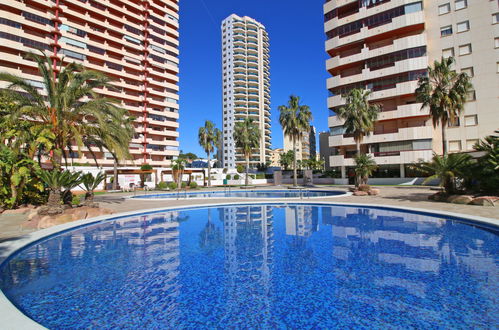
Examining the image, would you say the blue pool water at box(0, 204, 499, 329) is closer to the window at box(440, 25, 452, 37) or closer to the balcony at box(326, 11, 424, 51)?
the balcony at box(326, 11, 424, 51)

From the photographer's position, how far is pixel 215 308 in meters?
5.20

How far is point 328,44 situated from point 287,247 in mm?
44939

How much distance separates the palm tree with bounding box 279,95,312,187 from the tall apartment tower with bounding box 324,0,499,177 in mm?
7909

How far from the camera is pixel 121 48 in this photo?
2446 inches

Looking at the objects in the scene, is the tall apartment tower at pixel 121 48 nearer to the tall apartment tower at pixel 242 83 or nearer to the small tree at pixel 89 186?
the small tree at pixel 89 186

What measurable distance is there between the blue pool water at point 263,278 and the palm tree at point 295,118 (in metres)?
27.5

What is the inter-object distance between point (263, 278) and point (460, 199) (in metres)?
16.9

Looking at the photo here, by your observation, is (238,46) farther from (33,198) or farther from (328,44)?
(33,198)

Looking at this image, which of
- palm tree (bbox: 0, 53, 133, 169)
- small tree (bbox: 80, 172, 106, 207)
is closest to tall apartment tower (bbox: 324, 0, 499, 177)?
palm tree (bbox: 0, 53, 133, 169)

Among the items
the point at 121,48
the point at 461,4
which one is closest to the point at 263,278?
the point at 461,4

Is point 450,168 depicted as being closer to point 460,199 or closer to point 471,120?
point 460,199

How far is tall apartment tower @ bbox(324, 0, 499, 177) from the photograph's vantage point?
116ft

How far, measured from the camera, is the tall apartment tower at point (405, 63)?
116ft

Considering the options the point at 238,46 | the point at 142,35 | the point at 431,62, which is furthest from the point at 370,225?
the point at 238,46
